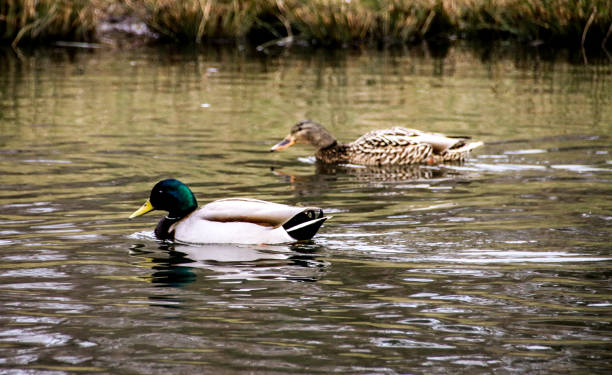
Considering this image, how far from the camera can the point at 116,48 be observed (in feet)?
86.0

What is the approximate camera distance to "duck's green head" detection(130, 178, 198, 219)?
27.0 ft

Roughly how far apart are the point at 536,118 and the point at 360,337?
33.0 feet

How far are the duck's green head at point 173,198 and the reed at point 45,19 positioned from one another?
55.3ft

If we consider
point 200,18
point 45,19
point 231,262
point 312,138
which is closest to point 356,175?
point 312,138

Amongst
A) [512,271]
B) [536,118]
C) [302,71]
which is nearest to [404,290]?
[512,271]

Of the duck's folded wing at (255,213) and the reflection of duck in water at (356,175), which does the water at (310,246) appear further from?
the duck's folded wing at (255,213)

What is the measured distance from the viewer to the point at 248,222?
7.79 meters

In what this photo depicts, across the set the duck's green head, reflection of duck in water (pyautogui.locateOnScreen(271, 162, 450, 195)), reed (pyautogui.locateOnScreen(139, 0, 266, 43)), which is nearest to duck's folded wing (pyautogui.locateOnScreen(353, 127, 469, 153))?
reflection of duck in water (pyautogui.locateOnScreen(271, 162, 450, 195))

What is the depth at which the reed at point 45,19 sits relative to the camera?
2444cm

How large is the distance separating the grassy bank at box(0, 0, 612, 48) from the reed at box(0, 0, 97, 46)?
2cm

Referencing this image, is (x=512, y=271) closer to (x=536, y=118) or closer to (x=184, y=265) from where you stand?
(x=184, y=265)

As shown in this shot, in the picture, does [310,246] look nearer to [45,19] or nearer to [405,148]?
[405,148]

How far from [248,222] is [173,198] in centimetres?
76

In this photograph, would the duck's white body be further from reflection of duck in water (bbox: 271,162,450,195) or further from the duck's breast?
reflection of duck in water (bbox: 271,162,450,195)
